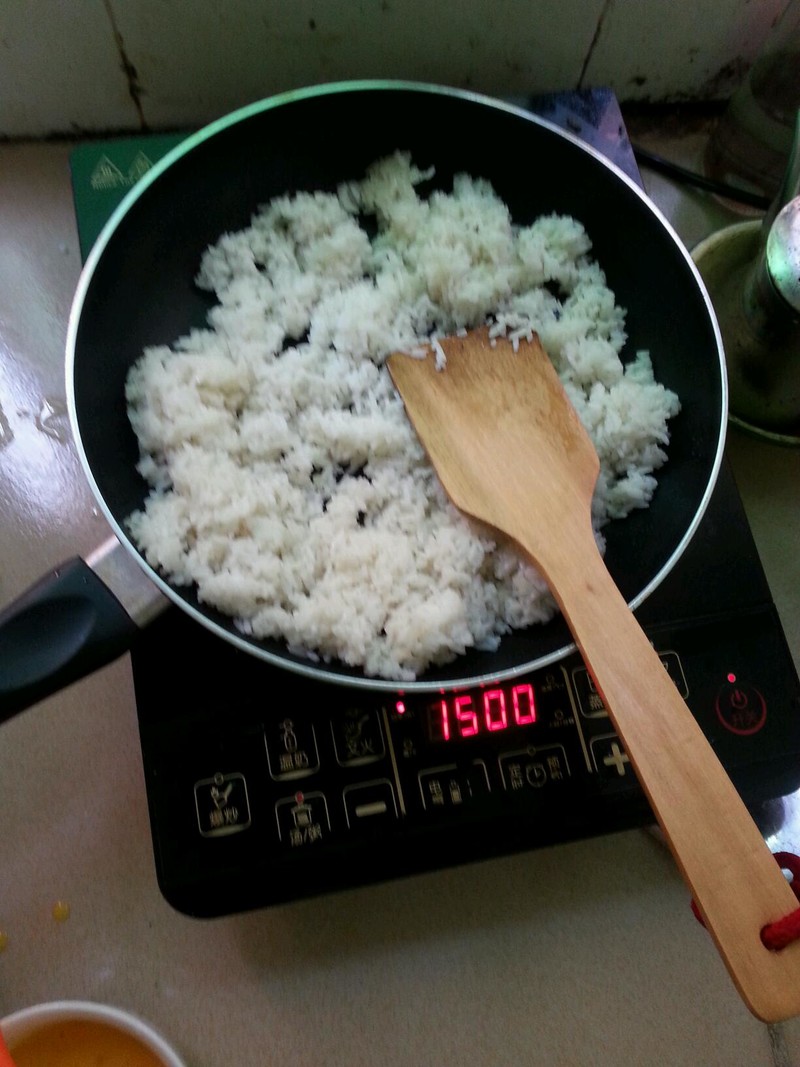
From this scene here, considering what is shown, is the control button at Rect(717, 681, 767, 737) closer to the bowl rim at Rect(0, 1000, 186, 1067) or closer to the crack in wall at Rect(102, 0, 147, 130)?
the bowl rim at Rect(0, 1000, 186, 1067)

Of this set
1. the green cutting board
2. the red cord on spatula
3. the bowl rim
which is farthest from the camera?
the green cutting board

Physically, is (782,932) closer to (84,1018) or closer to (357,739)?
(357,739)

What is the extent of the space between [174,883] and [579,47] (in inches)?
41.9

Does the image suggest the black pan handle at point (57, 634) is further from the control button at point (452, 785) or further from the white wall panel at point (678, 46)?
the white wall panel at point (678, 46)

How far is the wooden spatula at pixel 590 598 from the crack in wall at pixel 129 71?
1.65ft

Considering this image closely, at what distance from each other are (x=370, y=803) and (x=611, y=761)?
240 mm

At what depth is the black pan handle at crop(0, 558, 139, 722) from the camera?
64 cm

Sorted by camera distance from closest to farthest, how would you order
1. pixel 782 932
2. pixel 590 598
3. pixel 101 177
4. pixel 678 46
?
1. pixel 782 932
2. pixel 590 598
3. pixel 101 177
4. pixel 678 46

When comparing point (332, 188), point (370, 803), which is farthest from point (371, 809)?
point (332, 188)

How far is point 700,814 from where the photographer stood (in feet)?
1.98

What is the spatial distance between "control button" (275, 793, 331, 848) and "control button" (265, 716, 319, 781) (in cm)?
2

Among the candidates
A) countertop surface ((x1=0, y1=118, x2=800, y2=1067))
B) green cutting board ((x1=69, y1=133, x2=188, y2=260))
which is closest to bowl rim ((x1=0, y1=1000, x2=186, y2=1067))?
countertop surface ((x1=0, y1=118, x2=800, y2=1067))

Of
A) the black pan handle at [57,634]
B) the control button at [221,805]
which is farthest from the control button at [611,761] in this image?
the black pan handle at [57,634]

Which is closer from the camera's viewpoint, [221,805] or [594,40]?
[221,805]
